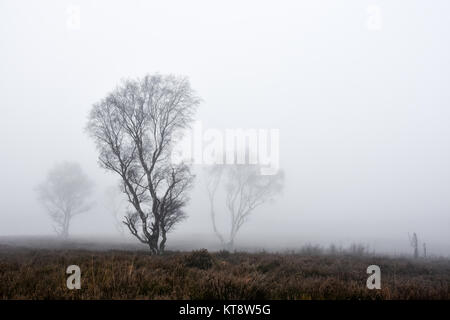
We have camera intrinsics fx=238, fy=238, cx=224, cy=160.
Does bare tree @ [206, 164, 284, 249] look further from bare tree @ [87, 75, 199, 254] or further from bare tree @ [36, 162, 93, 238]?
bare tree @ [36, 162, 93, 238]

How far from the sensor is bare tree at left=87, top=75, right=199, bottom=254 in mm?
12961

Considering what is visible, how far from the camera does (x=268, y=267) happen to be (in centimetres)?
861

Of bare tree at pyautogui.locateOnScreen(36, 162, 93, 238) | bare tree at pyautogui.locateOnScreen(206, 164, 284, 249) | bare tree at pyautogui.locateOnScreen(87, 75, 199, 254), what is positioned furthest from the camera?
bare tree at pyautogui.locateOnScreen(36, 162, 93, 238)

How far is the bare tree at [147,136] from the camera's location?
42.5 ft

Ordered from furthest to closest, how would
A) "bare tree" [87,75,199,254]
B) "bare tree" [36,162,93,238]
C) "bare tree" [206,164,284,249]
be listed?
"bare tree" [36,162,93,238] < "bare tree" [206,164,284,249] < "bare tree" [87,75,199,254]

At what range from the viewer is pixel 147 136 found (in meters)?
13.9

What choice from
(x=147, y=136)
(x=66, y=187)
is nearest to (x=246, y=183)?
(x=147, y=136)

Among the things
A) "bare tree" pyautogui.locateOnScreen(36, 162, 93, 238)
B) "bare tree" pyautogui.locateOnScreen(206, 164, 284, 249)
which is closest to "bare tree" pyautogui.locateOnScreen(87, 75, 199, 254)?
"bare tree" pyautogui.locateOnScreen(206, 164, 284, 249)

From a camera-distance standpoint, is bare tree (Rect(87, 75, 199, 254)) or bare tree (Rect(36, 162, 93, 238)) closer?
bare tree (Rect(87, 75, 199, 254))

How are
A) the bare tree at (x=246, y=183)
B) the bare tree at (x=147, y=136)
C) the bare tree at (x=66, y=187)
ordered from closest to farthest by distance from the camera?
the bare tree at (x=147, y=136) → the bare tree at (x=246, y=183) → the bare tree at (x=66, y=187)

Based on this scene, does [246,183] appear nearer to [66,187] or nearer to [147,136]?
[147,136]

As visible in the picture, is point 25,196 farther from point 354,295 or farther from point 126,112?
point 354,295

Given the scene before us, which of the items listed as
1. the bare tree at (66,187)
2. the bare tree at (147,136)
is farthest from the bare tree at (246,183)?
the bare tree at (66,187)

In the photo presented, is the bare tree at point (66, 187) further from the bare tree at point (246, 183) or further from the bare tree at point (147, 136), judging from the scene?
the bare tree at point (147, 136)
